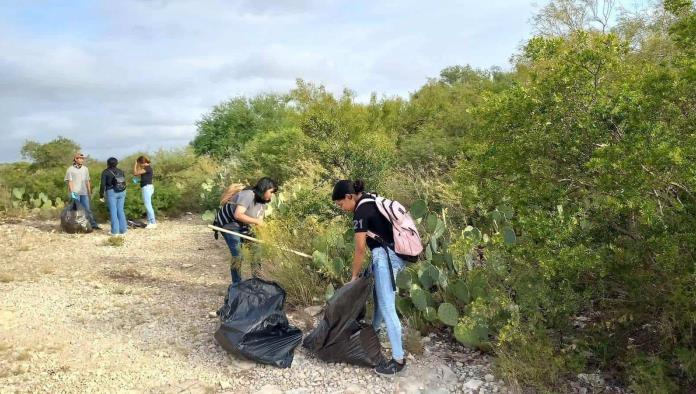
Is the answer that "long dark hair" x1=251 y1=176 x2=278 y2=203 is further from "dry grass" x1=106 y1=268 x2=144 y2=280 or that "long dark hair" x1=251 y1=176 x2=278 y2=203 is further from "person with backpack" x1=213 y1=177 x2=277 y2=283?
"dry grass" x1=106 y1=268 x2=144 y2=280

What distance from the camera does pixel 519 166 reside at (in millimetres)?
3797

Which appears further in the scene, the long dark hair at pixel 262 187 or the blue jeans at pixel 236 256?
the blue jeans at pixel 236 256

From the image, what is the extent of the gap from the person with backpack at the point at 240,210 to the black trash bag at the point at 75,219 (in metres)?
5.82

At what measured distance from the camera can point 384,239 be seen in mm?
4203

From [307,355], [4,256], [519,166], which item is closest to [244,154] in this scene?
[4,256]

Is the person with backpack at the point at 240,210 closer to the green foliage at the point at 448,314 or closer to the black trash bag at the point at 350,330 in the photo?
the black trash bag at the point at 350,330

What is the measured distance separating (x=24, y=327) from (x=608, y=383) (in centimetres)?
530

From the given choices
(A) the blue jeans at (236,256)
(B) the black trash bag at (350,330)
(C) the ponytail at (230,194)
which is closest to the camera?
(B) the black trash bag at (350,330)

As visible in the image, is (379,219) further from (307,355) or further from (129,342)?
(129,342)

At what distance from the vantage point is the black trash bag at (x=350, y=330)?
435 cm

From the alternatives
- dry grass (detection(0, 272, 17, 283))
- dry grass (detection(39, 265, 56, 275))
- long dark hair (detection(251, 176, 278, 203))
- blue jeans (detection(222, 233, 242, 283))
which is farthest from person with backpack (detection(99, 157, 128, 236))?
long dark hair (detection(251, 176, 278, 203))

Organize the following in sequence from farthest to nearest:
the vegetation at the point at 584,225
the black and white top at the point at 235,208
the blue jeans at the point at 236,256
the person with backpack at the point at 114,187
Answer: the person with backpack at the point at 114,187 < the blue jeans at the point at 236,256 < the black and white top at the point at 235,208 < the vegetation at the point at 584,225

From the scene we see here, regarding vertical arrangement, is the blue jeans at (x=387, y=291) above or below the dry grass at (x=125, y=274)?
above

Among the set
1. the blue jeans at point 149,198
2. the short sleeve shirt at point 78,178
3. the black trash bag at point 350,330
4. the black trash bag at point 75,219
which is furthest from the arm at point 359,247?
the black trash bag at point 75,219
